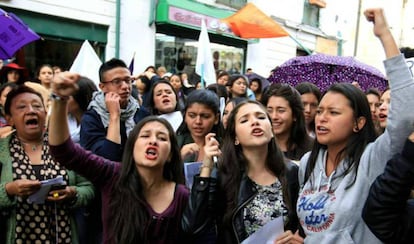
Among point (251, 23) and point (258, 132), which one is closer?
point (258, 132)

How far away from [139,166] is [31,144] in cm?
83

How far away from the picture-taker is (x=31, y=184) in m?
2.47

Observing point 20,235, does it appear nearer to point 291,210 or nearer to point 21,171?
point 21,171

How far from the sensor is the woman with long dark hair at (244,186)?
218cm

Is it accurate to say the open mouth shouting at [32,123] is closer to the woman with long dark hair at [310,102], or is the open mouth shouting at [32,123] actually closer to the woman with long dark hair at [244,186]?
the woman with long dark hair at [244,186]

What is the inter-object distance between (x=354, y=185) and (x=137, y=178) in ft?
3.60

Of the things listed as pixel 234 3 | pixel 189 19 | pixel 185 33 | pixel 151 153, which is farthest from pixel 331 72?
pixel 234 3

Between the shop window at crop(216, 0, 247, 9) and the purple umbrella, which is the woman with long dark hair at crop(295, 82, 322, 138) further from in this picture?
the shop window at crop(216, 0, 247, 9)

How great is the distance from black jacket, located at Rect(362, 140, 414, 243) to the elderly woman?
1720 millimetres

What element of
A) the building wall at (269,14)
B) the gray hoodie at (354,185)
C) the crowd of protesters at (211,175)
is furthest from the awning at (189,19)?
the gray hoodie at (354,185)

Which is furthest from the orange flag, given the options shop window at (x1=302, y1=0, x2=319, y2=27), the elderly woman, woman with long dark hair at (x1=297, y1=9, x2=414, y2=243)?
shop window at (x1=302, y1=0, x2=319, y2=27)

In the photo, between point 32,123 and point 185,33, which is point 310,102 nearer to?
point 32,123

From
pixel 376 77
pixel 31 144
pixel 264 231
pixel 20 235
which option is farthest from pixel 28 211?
pixel 376 77

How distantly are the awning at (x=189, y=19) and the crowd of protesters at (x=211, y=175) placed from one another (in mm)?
7930
